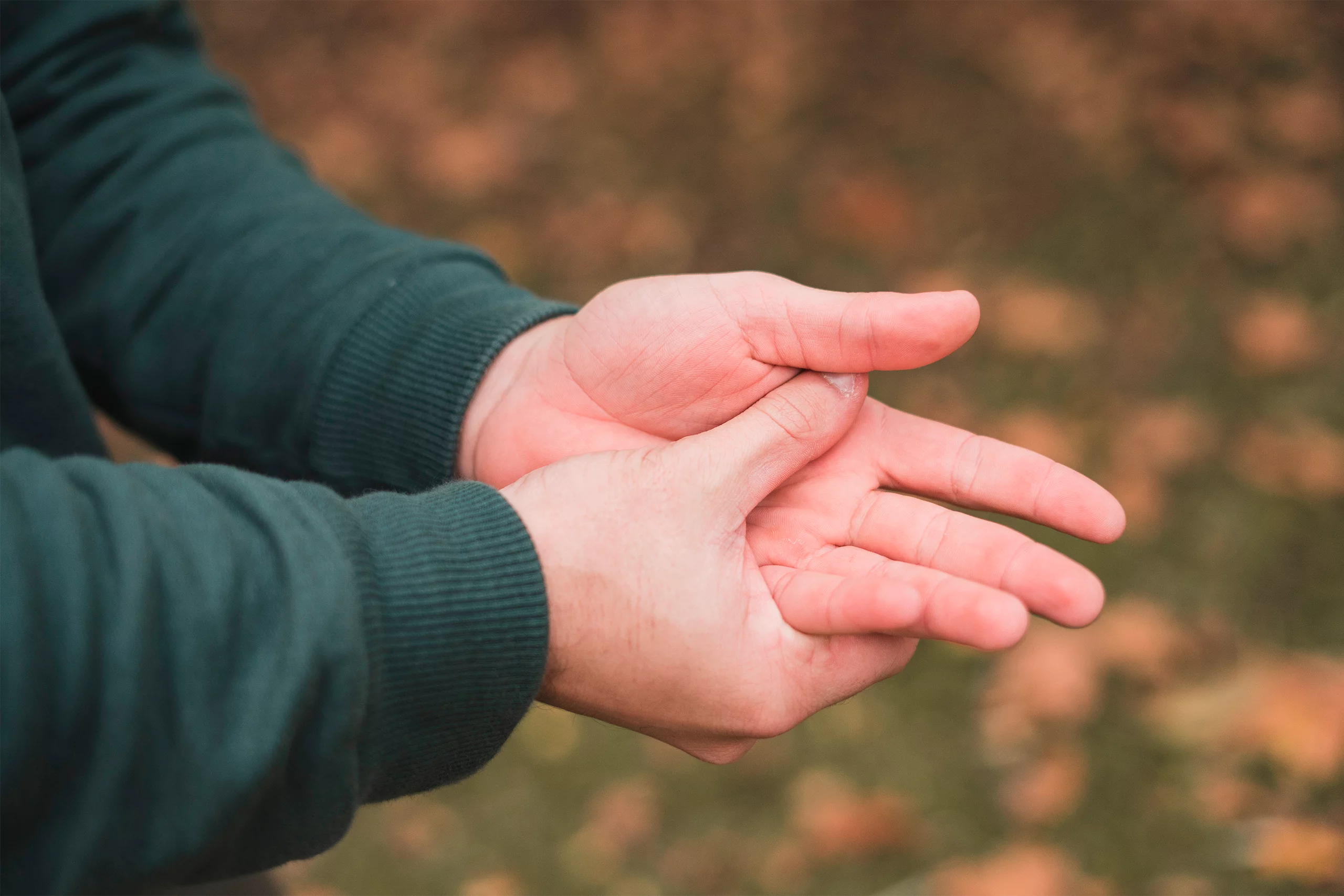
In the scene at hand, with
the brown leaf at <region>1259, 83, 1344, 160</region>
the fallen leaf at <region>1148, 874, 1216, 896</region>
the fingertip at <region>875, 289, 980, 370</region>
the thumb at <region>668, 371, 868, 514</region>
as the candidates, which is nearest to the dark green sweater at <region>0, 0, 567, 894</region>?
the thumb at <region>668, 371, 868, 514</region>

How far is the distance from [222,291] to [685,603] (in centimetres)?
76

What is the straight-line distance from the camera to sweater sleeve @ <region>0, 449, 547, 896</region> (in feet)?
2.44

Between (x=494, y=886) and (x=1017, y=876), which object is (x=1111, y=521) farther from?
(x=494, y=886)

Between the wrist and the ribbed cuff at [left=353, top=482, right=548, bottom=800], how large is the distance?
29 centimetres

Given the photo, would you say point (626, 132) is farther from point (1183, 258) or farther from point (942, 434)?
point (942, 434)

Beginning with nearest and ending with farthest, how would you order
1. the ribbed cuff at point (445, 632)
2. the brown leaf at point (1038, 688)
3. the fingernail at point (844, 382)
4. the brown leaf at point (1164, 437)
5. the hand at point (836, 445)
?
the ribbed cuff at point (445, 632) < the hand at point (836, 445) < the fingernail at point (844, 382) < the brown leaf at point (1038, 688) < the brown leaf at point (1164, 437)

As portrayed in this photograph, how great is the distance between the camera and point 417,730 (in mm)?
965

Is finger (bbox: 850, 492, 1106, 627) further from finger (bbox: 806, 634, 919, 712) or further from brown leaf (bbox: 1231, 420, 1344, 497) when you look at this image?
brown leaf (bbox: 1231, 420, 1344, 497)

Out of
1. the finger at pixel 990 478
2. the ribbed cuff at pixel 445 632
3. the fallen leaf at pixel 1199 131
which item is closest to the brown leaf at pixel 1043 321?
the fallen leaf at pixel 1199 131

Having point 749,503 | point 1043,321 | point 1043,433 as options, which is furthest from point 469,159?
point 749,503

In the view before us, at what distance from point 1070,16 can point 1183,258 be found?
3.53ft

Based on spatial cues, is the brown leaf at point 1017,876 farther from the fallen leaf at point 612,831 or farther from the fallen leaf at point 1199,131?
the fallen leaf at point 1199,131

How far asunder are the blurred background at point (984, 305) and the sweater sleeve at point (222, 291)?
1.28 meters

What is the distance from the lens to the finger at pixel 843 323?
119 cm
